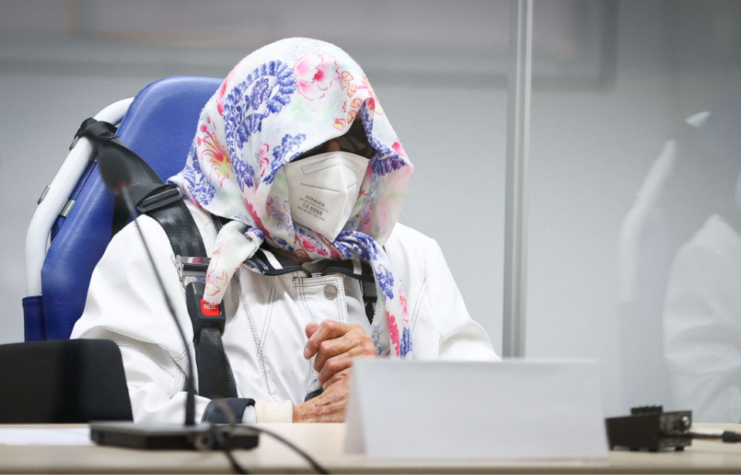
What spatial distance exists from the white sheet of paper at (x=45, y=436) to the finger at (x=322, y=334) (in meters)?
0.66

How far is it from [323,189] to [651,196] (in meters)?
0.79

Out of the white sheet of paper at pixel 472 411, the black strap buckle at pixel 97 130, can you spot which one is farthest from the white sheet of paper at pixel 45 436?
the black strap buckle at pixel 97 130

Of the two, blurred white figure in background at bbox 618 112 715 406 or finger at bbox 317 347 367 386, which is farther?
blurred white figure in background at bbox 618 112 715 406

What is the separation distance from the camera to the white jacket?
1.31m

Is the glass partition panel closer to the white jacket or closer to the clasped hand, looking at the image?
the white jacket

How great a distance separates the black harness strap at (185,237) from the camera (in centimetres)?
134

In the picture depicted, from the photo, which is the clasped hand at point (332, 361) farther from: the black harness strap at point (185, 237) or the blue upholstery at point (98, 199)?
the blue upholstery at point (98, 199)

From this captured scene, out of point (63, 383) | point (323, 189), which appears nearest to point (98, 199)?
point (323, 189)

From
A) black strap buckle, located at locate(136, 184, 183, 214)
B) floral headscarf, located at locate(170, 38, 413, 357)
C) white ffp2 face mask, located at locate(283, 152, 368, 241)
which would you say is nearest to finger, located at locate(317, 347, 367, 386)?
floral headscarf, located at locate(170, 38, 413, 357)

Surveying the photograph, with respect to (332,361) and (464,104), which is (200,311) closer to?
(332,361)

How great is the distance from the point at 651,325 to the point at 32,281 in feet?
4.37

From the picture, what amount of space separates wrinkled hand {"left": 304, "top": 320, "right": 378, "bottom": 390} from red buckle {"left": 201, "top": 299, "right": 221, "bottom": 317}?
0.59 feet

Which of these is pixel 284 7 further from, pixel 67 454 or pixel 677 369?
pixel 67 454

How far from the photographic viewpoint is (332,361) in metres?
1.32
